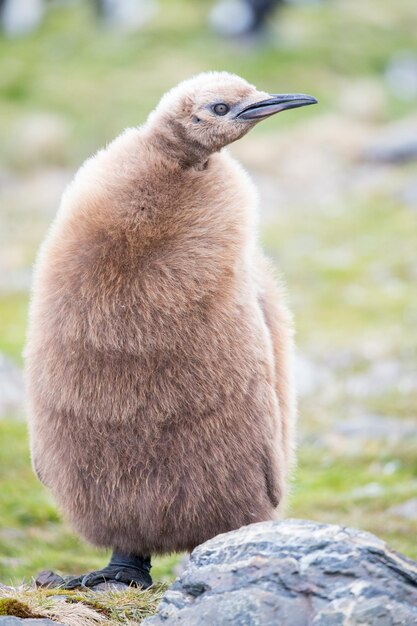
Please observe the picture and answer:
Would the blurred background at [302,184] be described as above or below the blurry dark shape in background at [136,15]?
below

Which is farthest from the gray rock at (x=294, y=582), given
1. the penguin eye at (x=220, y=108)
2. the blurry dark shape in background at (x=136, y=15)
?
the blurry dark shape in background at (x=136, y=15)

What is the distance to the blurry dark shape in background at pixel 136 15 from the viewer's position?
148ft

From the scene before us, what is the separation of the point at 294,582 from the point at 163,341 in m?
1.46

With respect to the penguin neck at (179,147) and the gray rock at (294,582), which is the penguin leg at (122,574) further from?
the penguin neck at (179,147)

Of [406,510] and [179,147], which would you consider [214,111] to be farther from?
[406,510]

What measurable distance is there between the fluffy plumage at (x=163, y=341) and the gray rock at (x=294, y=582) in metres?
0.75

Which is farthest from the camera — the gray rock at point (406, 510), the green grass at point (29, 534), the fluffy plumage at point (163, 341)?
the gray rock at point (406, 510)

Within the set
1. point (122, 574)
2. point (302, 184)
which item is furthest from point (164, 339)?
point (302, 184)

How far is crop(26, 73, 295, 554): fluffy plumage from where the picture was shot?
519 cm

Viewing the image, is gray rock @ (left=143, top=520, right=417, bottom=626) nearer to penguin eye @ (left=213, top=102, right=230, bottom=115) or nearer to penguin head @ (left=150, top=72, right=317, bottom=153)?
penguin head @ (left=150, top=72, right=317, bottom=153)

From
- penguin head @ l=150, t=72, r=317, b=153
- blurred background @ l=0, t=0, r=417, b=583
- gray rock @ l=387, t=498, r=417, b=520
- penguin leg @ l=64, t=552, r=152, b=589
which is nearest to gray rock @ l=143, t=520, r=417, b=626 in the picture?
penguin leg @ l=64, t=552, r=152, b=589

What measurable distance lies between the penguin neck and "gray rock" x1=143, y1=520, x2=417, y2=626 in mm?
1893

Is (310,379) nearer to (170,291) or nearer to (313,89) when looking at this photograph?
(170,291)

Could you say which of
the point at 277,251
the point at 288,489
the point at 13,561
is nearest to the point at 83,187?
the point at 288,489
